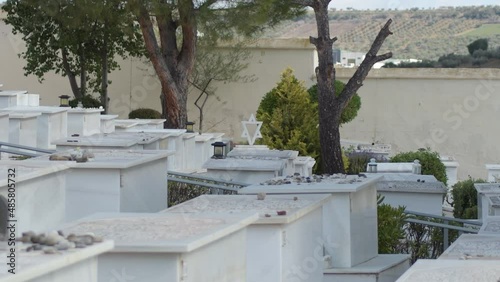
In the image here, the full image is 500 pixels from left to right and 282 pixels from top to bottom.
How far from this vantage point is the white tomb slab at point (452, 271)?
5250 millimetres

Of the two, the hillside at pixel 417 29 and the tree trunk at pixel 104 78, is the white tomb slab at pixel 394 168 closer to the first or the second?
the tree trunk at pixel 104 78

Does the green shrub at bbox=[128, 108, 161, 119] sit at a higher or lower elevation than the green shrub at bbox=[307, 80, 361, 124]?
lower

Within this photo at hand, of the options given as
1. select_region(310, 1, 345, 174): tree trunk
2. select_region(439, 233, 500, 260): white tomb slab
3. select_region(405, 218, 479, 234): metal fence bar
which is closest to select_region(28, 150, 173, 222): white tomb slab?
select_region(439, 233, 500, 260): white tomb slab

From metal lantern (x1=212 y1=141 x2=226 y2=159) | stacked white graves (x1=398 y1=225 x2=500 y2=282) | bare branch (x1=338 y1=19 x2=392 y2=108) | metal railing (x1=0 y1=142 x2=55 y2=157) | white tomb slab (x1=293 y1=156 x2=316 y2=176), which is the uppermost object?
bare branch (x1=338 y1=19 x2=392 y2=108)

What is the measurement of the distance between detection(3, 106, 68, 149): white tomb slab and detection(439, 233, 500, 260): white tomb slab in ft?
29.2

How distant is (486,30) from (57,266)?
61648 mm

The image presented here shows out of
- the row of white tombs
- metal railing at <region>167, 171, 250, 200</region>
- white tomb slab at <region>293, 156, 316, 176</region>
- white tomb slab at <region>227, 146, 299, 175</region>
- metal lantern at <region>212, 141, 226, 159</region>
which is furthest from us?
white tomb slab at <region>293, 156, 316, 176</region>

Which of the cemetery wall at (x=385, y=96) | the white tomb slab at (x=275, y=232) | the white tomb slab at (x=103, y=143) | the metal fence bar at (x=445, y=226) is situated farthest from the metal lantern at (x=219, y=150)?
the cemetery wall at (x=385, y=96)

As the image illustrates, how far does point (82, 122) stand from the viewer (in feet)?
58.5

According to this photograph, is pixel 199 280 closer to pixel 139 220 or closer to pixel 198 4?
pixel 139 220

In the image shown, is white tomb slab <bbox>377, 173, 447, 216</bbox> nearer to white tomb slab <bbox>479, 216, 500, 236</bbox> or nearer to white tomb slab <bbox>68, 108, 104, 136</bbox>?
white tomb slab <bbox>68, 108, 104, 136</bbox>

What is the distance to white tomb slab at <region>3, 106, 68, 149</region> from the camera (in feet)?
52.5

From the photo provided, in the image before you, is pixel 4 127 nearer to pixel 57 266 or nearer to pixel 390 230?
pixel 390 230

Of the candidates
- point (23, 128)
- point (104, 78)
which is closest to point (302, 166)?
point (23, 128)
